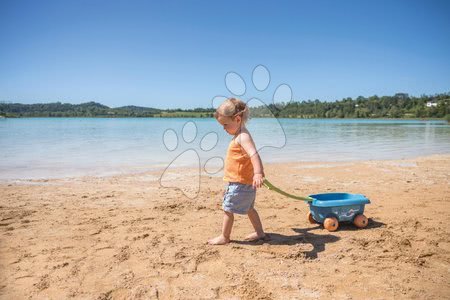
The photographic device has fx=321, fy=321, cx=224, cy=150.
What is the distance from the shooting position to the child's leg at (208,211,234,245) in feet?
11.6

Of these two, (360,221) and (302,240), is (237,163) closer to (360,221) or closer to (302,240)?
(302,240)

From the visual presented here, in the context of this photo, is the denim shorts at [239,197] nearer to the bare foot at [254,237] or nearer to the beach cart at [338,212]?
the bare foot at [254,237]

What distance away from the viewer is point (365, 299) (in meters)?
2.42

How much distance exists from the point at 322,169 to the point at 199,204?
482 centimetres

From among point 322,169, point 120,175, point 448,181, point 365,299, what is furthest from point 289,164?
point 365,299

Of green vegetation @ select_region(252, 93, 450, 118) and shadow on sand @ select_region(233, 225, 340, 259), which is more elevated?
green vegetation @ select_region(252, 93, 450, 118)

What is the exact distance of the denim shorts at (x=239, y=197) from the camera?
11.3ft

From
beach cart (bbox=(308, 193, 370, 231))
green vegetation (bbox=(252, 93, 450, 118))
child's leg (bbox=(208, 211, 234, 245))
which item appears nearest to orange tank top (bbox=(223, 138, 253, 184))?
child's leg (bbox=(208, 211, 234, 245))

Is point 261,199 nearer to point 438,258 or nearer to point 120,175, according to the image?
point 438,258

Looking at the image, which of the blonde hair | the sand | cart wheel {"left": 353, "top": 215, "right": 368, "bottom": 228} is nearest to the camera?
the sand

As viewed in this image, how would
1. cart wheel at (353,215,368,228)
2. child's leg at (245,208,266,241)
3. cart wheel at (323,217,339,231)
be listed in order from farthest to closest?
cart wheel at (353,215,368,228)
cart wheel at (323,217,339,231)
child's leg at (245,208,266,241)

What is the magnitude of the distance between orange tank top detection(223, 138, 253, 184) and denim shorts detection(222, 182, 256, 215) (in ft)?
0.20

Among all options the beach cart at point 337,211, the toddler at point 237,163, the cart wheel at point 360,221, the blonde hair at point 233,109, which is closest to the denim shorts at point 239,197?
the toddler at point 237,163

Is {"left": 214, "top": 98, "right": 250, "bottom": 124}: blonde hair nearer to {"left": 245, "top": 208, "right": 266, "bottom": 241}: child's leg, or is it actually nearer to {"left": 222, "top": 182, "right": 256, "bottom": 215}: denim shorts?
{"left": 222, "top": 182, "right": 256, "bottom": 215}: denim shorts
